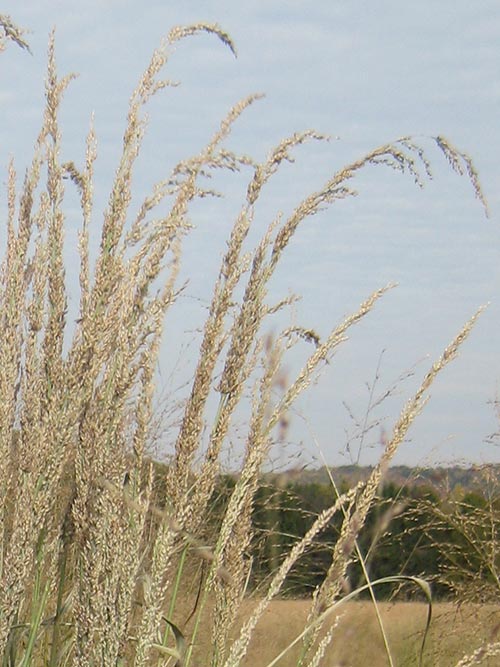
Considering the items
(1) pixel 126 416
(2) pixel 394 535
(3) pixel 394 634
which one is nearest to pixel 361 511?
(1) pixel 126 416

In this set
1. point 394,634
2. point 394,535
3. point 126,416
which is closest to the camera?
point 126,416

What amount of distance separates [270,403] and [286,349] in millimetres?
150

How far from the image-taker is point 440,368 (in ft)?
5.52

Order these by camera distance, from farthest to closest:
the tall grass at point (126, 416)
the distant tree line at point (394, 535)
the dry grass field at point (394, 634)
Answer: the dry grass field at point (394, 634)
the distant tree line at point (394, 535)
the tall grass at point (126, 416)

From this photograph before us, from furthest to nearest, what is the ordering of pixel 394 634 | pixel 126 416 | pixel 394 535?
pixel 394 634 < pixel 394 535 < pixel 126 416

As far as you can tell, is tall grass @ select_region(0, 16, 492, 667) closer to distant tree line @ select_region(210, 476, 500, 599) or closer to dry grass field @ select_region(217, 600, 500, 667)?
distant tree line @ select_region(210, 476, 500, 599)

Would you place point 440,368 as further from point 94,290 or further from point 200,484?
point 94,290

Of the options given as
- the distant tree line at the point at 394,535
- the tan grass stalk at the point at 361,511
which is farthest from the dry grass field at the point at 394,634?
the tan grass stalk at the point at 361,511

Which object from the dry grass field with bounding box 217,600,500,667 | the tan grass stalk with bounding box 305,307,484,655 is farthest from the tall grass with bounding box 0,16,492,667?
the dry grass field with bounding box 217,600,500,667

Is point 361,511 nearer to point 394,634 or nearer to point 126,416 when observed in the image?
point 126,416

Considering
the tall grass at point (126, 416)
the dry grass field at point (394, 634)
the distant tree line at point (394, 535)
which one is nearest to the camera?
the tall grass at point (126, 416)

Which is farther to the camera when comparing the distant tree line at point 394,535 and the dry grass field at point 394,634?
the dry grass field at point 394,634

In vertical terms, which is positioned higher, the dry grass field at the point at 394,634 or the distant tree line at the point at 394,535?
the distant tree line at the point at 394,535

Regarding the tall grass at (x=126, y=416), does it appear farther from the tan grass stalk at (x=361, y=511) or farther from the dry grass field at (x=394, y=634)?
the dry grass field at (x=394, y=634)
